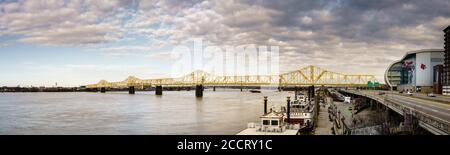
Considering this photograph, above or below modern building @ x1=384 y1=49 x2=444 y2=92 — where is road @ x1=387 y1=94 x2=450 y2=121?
below

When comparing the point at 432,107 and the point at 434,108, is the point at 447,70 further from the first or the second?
the point at 434,108

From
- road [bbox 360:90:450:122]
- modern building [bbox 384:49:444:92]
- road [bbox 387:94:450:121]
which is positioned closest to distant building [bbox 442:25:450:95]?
modern building [bbox 384:49:444:92]

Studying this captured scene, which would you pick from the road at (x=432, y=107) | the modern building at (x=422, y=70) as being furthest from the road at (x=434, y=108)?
the modern building at (x=422, y=70)

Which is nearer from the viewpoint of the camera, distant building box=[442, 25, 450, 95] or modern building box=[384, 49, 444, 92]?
distant building box=[442, 25, 450, 95]

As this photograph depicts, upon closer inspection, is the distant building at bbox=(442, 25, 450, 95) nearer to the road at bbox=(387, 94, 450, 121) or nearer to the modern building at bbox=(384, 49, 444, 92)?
the modern building at bbox=(384, 49, 444, 92)

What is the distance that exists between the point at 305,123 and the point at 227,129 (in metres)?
6.92

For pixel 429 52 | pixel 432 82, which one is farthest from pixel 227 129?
pixel 429 52
